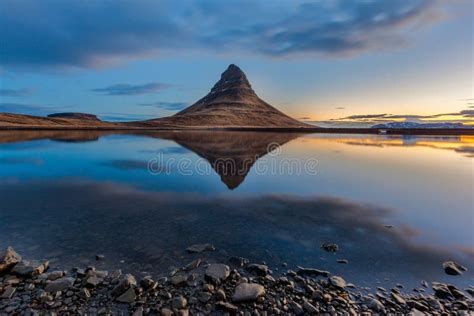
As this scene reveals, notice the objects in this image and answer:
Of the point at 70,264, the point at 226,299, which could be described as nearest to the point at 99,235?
the point at 70,264

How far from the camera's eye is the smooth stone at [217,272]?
6551 millimetres

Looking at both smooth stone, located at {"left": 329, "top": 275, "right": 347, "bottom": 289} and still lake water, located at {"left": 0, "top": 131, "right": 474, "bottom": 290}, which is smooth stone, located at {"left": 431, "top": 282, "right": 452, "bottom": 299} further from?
smooth stone, located at {"left": 329, "top": 275, "right": 347, "bottom": 289}

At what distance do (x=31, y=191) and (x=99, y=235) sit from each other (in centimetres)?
878

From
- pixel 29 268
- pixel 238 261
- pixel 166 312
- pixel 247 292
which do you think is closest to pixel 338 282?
pixel 247 292

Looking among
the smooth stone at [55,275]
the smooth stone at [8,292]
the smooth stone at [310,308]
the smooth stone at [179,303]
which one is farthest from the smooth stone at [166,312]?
the smooth stone at [8,292]

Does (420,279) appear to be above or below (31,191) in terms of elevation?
below

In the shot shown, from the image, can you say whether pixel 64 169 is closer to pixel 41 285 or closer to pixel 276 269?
pixel 41 285

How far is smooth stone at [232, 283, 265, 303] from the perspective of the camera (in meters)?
5.81

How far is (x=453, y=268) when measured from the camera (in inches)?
286

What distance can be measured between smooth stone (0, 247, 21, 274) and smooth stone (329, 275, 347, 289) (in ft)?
26.1

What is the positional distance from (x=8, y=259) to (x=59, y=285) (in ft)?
6.29

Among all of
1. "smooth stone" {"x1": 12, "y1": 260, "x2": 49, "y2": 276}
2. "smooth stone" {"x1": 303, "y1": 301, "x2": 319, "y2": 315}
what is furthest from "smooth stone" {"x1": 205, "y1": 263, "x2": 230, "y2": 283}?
"smooth stone" {"x1": 12, "y1": 260, "x2": 49, "y2": 276}

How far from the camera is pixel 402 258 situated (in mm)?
7898

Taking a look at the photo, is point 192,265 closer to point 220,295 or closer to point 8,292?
point 220,295
